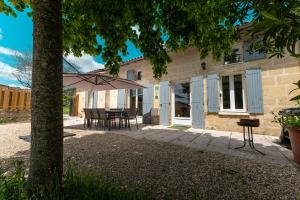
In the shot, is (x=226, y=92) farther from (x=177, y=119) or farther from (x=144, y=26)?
(x=144, y=26)

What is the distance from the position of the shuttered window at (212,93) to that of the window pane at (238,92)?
2.29 ft

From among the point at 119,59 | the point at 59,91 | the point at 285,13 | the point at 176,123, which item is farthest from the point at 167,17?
the point at 176,123

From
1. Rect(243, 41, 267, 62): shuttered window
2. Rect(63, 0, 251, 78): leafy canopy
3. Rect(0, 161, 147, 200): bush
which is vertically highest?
Rect(243, 41, 267, 62): shuttered window

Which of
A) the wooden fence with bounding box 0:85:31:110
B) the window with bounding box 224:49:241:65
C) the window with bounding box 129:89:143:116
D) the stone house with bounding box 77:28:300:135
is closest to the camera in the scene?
the stone house with bounding box 77:28:300:135

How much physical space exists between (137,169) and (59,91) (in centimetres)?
169

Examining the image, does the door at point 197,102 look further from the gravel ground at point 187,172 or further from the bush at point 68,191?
the bush at point 68,191

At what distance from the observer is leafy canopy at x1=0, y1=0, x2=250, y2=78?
7.41 feet

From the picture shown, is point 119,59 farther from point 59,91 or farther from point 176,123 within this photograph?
point 176,123

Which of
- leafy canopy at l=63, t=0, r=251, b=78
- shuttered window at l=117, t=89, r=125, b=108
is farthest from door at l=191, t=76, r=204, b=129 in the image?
shuttered window at l=117, t=89, r=125, b=108

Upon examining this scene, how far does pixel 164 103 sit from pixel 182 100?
3.04ft

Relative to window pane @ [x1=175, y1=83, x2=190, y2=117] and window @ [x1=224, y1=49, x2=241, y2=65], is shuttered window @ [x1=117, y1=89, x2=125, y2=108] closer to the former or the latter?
window pane @ [x1=175, y1=83, x2=190, y2=117]

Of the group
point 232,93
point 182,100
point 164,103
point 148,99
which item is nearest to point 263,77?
point 232,93

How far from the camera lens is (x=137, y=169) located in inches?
96.5

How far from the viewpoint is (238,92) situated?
6.07 meters
